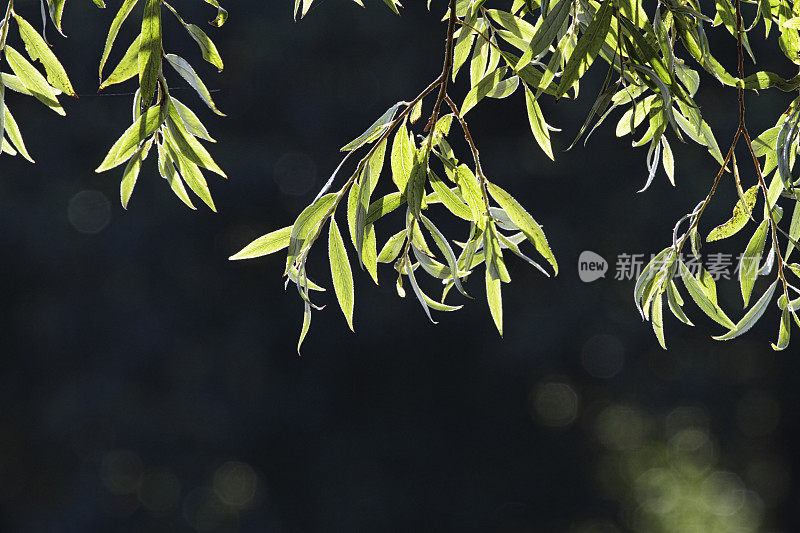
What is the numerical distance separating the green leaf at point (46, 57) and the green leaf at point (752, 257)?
0.81 m

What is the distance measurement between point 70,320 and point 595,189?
112 inches

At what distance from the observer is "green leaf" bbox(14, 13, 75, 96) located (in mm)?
913

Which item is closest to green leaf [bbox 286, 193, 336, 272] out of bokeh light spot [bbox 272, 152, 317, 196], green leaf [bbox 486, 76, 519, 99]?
green leaf [bbox 486, 76, 519, 99]

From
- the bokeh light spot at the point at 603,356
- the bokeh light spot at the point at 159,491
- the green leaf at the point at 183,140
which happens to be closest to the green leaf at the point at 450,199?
the green leaf at the point at 183,140

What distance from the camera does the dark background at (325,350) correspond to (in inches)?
179

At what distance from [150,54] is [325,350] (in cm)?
399

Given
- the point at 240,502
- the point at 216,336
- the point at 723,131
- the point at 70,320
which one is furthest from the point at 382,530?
the point at 723,131

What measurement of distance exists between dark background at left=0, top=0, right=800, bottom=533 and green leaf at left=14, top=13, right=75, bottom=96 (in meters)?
3.44

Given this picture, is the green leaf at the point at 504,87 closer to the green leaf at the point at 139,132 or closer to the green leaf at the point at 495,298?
the green leaf at the point at 495,298

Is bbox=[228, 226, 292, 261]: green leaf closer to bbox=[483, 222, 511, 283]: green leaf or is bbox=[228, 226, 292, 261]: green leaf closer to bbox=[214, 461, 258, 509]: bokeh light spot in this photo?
bbox=[483, 222, 511, 283]: green leaf

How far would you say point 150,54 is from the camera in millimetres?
813

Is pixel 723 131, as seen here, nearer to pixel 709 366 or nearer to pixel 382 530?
pixel 709 366

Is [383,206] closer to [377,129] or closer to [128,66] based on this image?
[377,129]

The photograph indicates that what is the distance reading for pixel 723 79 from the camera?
0.99 metres
